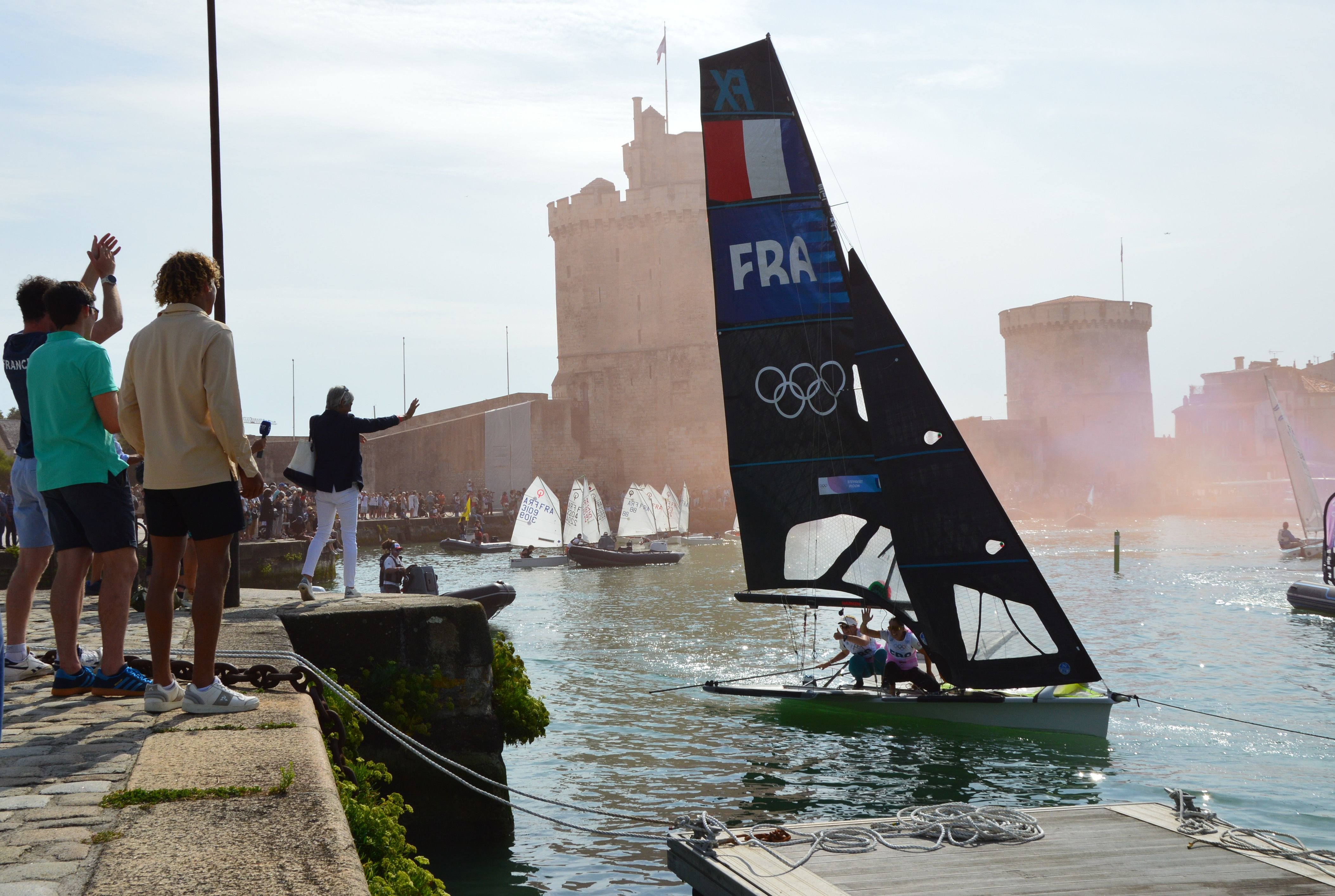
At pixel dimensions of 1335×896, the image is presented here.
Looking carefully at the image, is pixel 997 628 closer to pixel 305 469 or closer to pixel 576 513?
pixel 305 469

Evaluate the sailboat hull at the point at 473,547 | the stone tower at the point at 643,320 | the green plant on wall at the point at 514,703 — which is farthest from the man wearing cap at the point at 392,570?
the stone tower at the point at 643,320

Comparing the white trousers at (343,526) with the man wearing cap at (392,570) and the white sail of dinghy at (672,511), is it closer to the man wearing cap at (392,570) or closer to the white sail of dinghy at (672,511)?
the man wearing cap at (392,570)

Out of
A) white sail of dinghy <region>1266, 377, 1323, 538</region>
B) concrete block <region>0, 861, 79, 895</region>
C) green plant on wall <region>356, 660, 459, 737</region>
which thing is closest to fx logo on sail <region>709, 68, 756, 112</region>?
green plant on wall <region>356, 660, 459, 737</region>

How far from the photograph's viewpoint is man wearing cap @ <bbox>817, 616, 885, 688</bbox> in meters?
11.6

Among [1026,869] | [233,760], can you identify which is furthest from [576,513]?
[233,760]

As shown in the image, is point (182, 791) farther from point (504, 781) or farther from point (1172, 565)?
point (1172, 565)

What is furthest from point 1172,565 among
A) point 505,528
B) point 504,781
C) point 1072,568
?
point 504,781

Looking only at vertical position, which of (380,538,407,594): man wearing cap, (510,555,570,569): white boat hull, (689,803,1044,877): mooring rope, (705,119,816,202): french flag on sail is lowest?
(510,555,570,569): white boat hull

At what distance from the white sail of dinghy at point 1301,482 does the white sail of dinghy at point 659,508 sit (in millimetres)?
21429

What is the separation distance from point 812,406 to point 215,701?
8126 millimetres

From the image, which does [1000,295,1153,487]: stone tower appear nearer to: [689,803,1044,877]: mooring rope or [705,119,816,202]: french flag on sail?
[705,119,816,202]: french flag on sail

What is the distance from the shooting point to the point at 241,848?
107 inches

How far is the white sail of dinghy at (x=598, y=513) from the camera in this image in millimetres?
42656

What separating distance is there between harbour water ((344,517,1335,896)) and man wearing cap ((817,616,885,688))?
0.57m
